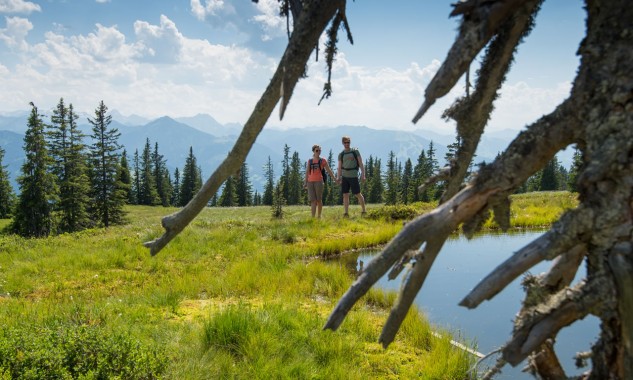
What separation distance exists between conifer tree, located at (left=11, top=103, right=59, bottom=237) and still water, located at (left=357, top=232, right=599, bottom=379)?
41.3 metres

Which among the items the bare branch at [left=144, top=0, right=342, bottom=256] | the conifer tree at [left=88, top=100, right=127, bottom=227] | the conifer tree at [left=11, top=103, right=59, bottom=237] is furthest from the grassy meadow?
the conifer tree at [left=88, top=100, right=127, bottom=227]

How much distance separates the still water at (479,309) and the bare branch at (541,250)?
2506 millimetres

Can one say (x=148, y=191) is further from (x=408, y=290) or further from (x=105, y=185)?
(x=408, y=290)

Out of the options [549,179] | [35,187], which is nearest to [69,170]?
[35,187]

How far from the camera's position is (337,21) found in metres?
2.99

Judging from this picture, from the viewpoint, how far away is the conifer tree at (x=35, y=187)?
135ft

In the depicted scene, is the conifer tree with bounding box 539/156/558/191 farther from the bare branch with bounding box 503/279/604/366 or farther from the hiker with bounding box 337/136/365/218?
the bare branch with bounding box 503/279/604/366

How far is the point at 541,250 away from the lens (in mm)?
2096

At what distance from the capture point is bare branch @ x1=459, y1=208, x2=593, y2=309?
2078mm

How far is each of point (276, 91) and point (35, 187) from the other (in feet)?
157

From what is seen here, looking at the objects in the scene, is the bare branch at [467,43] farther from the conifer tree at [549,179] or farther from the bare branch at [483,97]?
the conifer tree at [549,179]

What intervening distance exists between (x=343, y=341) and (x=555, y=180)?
85179mm

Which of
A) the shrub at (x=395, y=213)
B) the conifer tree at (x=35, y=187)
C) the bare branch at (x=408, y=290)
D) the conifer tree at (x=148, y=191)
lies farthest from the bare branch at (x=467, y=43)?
the conifer tree at (x=148, y=191)

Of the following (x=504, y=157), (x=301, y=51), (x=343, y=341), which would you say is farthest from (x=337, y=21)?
(x=343, y=341)
